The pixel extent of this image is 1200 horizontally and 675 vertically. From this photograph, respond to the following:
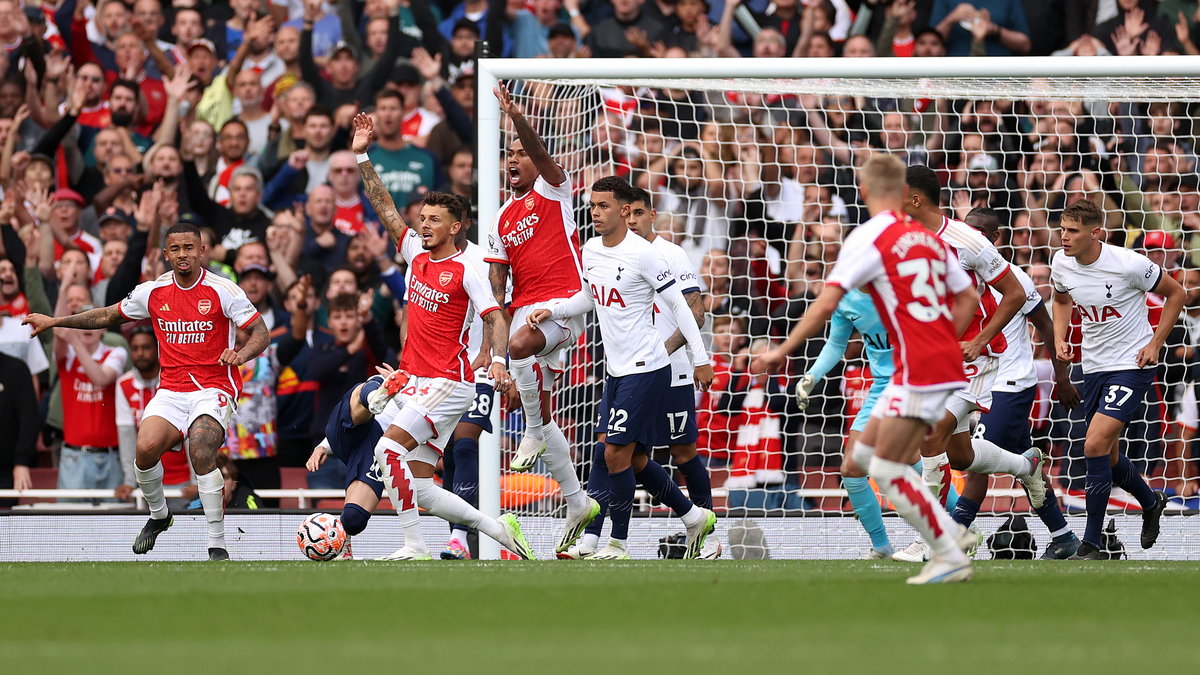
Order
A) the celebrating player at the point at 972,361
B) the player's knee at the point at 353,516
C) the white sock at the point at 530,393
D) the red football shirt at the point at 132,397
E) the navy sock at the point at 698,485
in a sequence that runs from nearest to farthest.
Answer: the celebrating player at the point at 972,361 < the player's knee at the point at 353,516 < the white sock at the point at 530,393 < the navy sock at the point at 698,485 < the red football shirt at the point at 132,397

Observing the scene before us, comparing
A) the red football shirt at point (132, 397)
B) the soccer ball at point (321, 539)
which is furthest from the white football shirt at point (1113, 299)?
the red football shirt at point (132, 397)

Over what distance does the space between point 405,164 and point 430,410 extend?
17.5 ft

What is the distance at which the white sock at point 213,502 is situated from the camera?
10.4 m

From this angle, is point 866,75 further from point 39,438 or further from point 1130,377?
point 39,438

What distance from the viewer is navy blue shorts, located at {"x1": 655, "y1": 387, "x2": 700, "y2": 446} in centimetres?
1035

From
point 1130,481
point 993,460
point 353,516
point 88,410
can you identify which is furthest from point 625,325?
point 88,410

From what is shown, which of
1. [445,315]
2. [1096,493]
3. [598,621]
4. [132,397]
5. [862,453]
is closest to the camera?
[598,621]

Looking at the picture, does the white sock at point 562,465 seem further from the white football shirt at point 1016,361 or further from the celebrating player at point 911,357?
the celebrating player at point 911,357

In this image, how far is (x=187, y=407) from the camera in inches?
415

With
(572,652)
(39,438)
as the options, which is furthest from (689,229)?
(572,652)

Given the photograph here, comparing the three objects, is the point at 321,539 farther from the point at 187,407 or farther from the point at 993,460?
the point at 993,460

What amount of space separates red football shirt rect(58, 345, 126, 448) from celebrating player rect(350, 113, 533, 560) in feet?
13.9

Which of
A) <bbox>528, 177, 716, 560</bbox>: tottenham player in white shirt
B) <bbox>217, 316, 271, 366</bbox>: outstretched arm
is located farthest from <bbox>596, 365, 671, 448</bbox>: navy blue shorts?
<bbox>217, 316, 271, 366</bbox>: outstretched arm

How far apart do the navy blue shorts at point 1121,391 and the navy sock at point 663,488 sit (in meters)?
2.89
